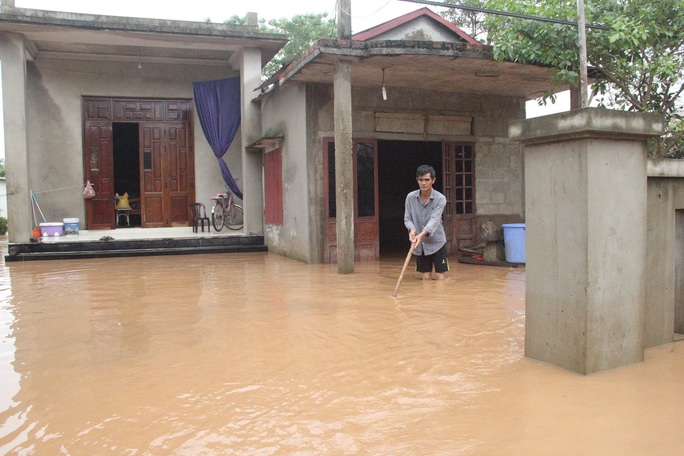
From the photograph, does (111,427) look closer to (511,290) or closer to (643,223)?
(643,223)

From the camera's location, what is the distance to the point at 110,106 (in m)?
13.9

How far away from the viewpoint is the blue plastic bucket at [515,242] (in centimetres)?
916

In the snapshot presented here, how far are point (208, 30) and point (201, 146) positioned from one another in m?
3.04

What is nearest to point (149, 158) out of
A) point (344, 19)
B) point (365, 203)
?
point (365, 203)

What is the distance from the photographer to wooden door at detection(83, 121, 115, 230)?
45.1 feet

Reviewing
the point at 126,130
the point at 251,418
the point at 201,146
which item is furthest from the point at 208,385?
the point at 126,130

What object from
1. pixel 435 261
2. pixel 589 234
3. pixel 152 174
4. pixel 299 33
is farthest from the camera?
pixel 299 33

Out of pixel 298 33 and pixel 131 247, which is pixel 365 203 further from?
pixel 298 33

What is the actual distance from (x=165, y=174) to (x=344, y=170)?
24.1 ft

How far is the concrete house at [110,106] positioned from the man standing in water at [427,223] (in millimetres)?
6030

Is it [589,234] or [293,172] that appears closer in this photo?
[589,234]

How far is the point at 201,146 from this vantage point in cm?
1427

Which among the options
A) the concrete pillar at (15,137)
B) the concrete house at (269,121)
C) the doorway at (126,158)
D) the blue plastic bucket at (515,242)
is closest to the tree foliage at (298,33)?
the doorway at (126,158)

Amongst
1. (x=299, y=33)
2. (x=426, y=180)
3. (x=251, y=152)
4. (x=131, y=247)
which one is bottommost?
(x=131, y=247)
